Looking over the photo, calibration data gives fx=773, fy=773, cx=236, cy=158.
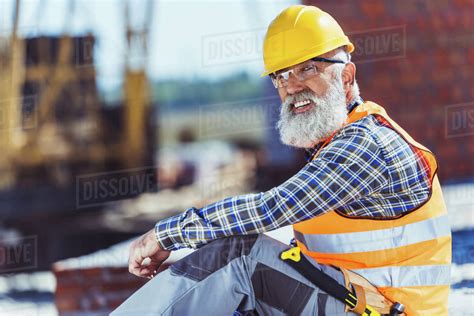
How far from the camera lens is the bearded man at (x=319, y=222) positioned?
78.7 inches

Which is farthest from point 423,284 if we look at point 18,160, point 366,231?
point 18,160

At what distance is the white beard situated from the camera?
2268 millimetres

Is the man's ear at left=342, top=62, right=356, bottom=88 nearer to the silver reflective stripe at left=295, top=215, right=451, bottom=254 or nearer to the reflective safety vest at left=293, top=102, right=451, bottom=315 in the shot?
the reflective safety vest at left=293, top=102, right=451, bottom=315

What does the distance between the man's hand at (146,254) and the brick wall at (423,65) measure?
204 cm

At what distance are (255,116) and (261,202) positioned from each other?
2545 mm

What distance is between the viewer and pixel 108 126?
590 cm

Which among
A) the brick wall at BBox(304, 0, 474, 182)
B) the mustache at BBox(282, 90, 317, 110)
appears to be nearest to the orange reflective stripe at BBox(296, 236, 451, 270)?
the mustache at BBox(282, 90, 317, 110)

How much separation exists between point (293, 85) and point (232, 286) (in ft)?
2.24

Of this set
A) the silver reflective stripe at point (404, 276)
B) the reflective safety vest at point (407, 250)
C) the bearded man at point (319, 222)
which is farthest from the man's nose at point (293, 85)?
the silver reflective stripe at point (404, 276)

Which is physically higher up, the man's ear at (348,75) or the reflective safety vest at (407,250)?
the man's ear at (348,75)

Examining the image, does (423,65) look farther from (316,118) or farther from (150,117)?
(150,117)

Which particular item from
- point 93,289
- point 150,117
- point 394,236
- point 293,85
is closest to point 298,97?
point 293,85

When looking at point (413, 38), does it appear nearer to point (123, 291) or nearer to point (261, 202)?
point (123, 291)

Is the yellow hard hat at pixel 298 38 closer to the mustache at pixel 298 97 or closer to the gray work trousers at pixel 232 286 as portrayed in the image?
the mustache at pixel 298 97
